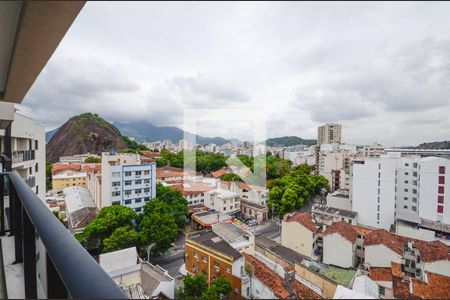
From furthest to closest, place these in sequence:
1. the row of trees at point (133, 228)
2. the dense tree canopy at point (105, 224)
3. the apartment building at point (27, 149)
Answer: the dense tree canopy at point (105, 224) < the row of trees at point (133, 228) < the apartment building at point (27, 149)

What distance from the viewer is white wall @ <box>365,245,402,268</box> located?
1697mm

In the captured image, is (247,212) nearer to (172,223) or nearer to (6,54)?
(172,223)

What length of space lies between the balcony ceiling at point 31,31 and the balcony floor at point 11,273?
30.2 inches

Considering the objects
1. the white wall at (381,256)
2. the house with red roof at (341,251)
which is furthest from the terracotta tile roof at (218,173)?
the white wall at (381,256)

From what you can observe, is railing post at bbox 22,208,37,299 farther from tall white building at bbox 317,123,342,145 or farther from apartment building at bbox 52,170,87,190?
apartment building at bbox 52,170,87,190

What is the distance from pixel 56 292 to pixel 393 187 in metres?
4.19

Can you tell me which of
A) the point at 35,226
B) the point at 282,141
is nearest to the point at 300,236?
the point at 282,141

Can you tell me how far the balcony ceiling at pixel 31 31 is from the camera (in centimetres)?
51

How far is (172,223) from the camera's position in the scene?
525cm

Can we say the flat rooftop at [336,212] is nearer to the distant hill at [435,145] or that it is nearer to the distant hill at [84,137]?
the distant hill at [435,145]

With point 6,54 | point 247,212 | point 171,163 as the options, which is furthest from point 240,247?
point 171,163

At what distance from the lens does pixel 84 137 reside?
13617 mm

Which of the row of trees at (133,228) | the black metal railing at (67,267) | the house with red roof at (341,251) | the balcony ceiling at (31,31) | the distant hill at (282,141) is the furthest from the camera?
the row of trees at (133,228)

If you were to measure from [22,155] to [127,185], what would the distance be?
316 cm
